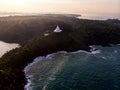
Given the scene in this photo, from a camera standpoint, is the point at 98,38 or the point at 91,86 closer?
the point at 91,86

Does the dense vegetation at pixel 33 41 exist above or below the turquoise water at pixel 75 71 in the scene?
above

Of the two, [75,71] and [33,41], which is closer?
[75,71]

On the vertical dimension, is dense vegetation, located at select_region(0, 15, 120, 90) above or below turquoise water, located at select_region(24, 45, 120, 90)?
above

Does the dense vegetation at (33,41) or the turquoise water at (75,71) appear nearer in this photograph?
the turquoise water at (75,71)

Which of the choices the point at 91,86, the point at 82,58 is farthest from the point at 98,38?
the point at 91,86

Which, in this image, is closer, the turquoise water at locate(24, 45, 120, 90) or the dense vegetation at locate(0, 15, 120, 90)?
the turquoise water at locate(24, 45, 120, 90)

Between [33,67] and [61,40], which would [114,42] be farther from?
[33,67]

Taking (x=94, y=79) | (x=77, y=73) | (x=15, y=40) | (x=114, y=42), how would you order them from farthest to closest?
(x=15, y=40) → (x=114, y=42) → (x=77, y=73) → (x=94, y=79)

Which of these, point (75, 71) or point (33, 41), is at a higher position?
point (33, 41)
